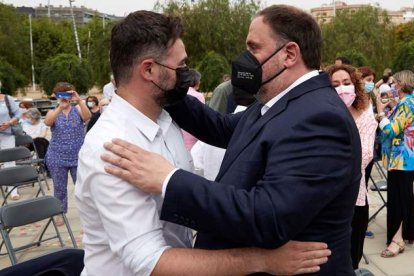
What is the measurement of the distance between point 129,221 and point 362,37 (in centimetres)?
3163

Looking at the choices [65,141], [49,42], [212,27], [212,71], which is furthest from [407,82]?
[49,42]

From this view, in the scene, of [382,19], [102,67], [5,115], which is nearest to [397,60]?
[382,19]

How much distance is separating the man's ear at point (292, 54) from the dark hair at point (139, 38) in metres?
0.43

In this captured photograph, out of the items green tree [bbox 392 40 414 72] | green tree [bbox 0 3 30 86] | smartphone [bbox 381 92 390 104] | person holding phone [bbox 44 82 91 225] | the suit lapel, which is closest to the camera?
the suit lapel

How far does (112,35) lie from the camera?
1.84 metres

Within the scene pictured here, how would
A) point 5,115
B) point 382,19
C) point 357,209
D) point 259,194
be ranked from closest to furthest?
point 259,194, point 357,209, point 5,115, point 382,19

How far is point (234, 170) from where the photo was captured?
1.64 metres

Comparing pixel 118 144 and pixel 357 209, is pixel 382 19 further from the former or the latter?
pixel 118 144

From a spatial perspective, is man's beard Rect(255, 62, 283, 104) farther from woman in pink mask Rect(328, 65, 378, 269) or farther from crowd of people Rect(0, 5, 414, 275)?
woman in pink mask Rect(328, 65, 378, 269)

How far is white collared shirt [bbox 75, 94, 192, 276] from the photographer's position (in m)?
1.58

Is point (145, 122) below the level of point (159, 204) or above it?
above

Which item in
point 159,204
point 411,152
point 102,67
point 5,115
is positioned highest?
point 159,204

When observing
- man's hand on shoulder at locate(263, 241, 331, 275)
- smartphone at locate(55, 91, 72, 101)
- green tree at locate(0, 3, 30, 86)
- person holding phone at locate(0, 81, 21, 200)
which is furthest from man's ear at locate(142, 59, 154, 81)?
green tree at locate(0, 3, 30, 86)

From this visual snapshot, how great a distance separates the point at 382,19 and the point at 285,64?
35.7 meters
